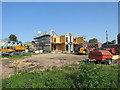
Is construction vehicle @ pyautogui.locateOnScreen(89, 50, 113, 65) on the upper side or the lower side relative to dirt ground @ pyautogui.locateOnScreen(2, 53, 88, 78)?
upper

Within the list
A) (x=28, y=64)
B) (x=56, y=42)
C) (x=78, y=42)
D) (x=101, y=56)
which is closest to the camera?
(x=101, y=56)

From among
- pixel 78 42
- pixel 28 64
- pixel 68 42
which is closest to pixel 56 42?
pixel 68 42

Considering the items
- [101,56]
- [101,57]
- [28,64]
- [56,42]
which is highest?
[56,42]

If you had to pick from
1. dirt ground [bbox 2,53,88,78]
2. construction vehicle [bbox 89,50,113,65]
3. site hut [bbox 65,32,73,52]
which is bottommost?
dirt ground [bbox 2,53,88,78]

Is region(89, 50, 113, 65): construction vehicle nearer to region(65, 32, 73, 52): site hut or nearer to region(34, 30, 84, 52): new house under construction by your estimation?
region(34, 30, 84, 52): new house under construction

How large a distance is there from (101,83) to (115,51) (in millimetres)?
19595

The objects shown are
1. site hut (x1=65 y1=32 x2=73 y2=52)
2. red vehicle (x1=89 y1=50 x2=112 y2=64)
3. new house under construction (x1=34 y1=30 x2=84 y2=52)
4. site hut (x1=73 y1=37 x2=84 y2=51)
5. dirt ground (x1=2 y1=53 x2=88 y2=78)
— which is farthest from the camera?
site hut (x1=73 y1=37 x2=84 y2=51)

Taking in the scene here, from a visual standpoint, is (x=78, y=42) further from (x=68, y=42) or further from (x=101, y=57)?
(x=101, y=57)

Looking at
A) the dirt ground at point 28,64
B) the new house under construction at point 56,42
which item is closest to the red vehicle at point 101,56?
the dirt ground at point 28,64

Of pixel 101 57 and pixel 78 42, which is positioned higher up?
pixel 78 42

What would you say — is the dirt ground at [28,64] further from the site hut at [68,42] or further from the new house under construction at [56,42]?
the site hut at [68,42]

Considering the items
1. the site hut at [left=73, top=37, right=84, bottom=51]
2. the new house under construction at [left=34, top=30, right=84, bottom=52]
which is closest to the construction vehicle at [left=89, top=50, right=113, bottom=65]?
the new house under construction at [left=34, top=30, right=84, bottom=52]

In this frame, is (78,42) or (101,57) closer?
(101,57)

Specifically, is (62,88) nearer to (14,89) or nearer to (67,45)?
(14,89)
